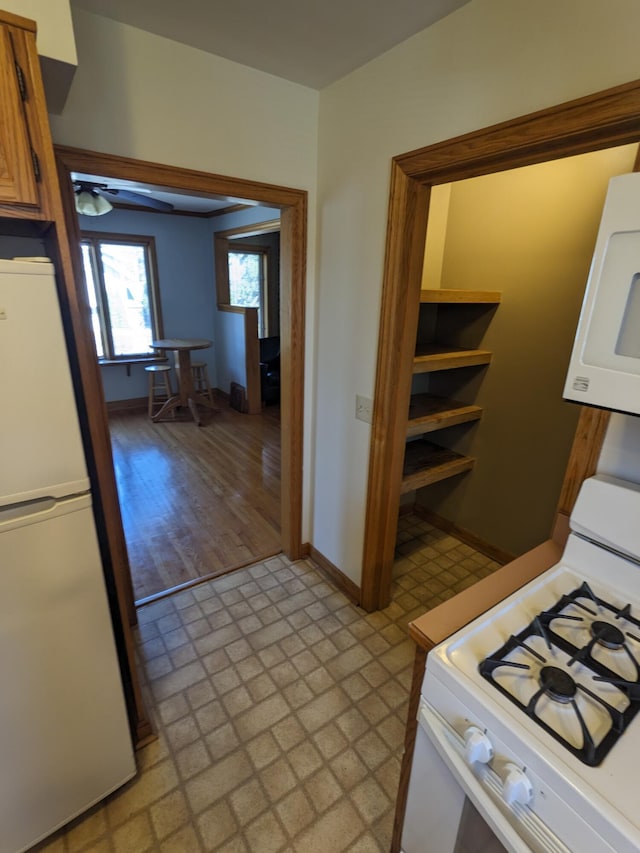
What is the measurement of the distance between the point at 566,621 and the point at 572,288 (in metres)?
1.81

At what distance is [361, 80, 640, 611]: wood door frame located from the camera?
3.66ft

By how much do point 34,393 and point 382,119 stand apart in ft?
5.47

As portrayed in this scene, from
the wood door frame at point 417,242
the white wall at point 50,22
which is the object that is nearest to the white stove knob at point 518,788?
the wood door frame at point 417,242

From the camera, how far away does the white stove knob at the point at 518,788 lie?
0.69 metres

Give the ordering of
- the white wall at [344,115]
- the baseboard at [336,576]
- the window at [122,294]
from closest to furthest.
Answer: the white wall at [344,115] → the baseboard at [336,576] → the window at [122,294]

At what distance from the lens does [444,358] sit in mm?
2316

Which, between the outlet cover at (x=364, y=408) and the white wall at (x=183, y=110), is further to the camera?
the outlet cover at (x=364, y=408)

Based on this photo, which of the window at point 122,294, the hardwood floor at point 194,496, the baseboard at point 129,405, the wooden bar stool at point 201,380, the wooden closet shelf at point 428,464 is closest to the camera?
the wooden closet shelf at point 428,464

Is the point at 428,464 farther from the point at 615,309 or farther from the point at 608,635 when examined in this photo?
the point at 615,309

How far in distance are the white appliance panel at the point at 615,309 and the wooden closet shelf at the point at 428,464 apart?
5.14 ft

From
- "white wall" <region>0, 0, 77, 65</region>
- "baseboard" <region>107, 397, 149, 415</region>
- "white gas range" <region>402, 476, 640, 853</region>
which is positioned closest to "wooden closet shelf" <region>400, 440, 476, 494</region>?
"white gas range" <region>402, 476, 640, 853</region>

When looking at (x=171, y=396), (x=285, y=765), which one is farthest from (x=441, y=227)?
(x=171, y=396)

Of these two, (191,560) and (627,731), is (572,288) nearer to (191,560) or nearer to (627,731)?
(627,731)

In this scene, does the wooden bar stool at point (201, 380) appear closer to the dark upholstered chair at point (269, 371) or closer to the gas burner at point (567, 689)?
the dark upholstered chair at point (269, 371)
